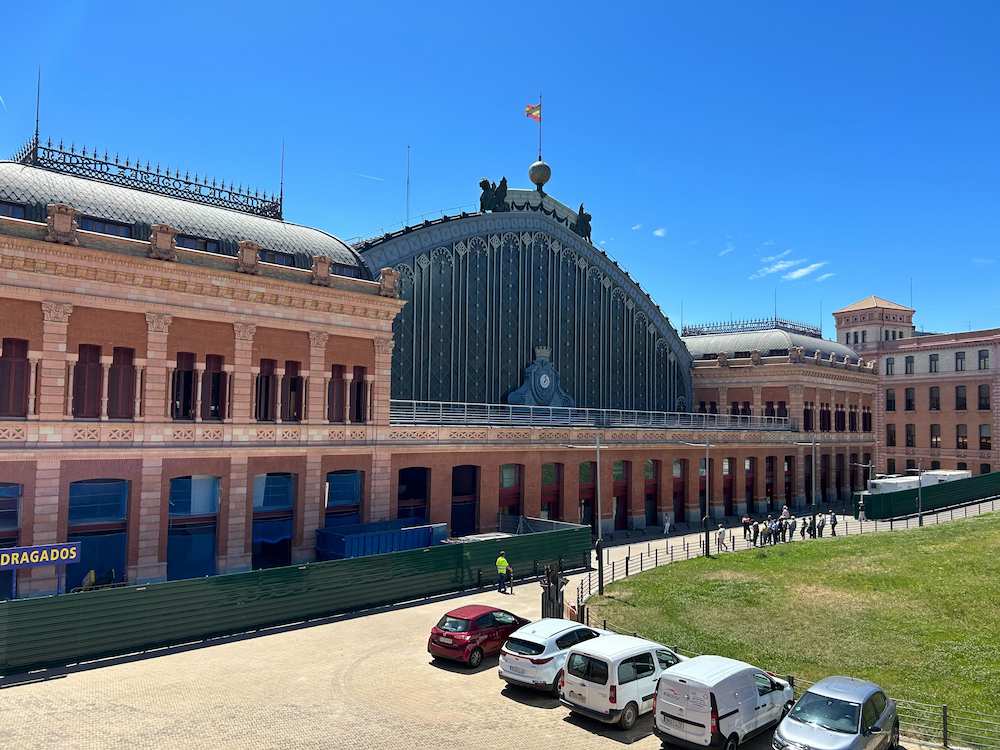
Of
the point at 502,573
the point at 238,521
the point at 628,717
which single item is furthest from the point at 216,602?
the point at 628,717

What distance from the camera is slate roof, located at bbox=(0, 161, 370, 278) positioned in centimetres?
3528

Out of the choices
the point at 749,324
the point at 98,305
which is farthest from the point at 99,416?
the point at 749,324

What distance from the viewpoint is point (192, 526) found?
36219mm

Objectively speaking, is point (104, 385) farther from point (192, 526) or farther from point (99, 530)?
point (192, 526)

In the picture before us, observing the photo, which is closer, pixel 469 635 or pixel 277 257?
pixel 469 635

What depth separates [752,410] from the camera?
79.9m

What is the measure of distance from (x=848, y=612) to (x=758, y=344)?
55862 mm

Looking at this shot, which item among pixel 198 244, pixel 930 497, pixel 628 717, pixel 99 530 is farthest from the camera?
pixel 930 497

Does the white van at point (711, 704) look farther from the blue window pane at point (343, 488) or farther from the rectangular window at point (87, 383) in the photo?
the rectangular window at point (87, 383)

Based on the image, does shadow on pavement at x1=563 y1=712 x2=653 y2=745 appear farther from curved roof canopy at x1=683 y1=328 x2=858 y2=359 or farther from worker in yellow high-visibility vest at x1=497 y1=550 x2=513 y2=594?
curved roof canopy at x1=683 y1=328 x2=858 y2=359

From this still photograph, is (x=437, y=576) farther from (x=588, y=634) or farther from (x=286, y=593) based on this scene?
(x=588, y=634)

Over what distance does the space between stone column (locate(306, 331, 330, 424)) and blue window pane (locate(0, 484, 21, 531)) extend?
1360cm

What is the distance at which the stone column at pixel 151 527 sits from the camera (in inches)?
1335

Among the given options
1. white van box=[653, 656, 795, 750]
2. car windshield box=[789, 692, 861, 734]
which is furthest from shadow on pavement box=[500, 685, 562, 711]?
car windshield box=[789, 692, 861, 734]
